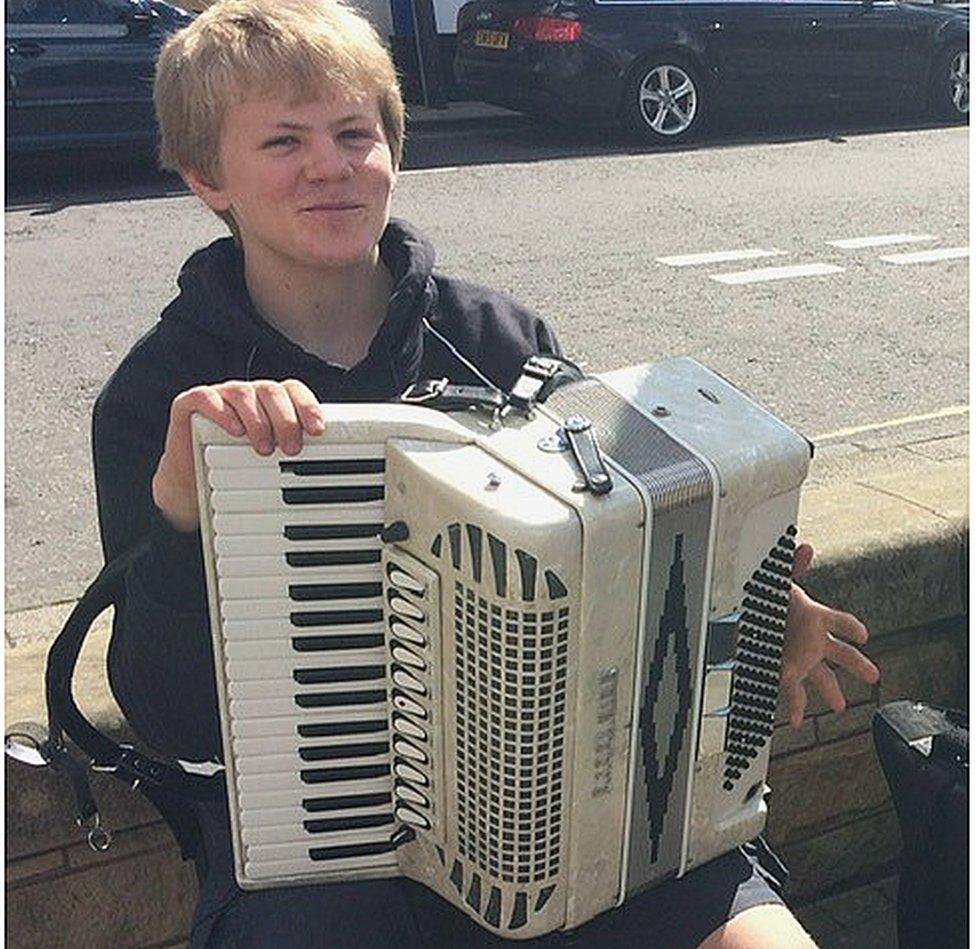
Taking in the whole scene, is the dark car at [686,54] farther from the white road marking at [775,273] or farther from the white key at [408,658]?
the white key at [408,658]

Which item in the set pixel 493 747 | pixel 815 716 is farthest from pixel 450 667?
pixel 815 716

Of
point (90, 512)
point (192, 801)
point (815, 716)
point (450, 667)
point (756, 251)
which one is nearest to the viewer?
point (450, 667)

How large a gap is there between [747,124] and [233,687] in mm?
10236

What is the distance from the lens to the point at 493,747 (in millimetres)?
1536

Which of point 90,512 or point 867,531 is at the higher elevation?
point 867,531

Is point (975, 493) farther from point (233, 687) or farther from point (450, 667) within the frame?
point (233, 687)

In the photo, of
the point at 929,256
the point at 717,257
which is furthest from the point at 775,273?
the point at 929,256

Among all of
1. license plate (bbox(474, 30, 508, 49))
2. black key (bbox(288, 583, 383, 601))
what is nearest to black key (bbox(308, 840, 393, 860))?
black key (bbox(288, 583, 383, 601))

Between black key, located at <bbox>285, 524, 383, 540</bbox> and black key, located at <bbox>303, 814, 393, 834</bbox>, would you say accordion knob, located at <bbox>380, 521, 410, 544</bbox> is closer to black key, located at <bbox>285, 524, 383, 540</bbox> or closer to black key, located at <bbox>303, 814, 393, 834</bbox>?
black key, located at <bbox>285, 524, 383, 540</bbox>

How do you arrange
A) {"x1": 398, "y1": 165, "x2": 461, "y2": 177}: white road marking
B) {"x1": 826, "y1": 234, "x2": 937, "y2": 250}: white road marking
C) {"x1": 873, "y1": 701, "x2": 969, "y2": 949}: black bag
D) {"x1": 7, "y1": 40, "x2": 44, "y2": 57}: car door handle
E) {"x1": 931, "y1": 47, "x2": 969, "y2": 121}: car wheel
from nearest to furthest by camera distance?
{"x1": 873, "y1": 701, "x2": 969, "y2": 949}: black bag → {"x1": 826, "y1": 234, "x2": 937, "y2": 250}: white road marking → {"x1": 7, "y1": 40, "x2": 44, "y2": 57}: car door handle → {"x1": 398, "y1": 165, "x2": 461, "y2": 177}: white road marking → {"x1": 931, "y1": 47, "x2": 969, "y2": 121}: car wheel

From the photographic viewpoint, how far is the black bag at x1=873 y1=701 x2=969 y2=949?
2049 millimetres

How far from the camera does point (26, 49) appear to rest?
8336 millimetres

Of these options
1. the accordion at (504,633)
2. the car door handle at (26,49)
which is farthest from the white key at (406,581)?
the car door handle at (26,49)

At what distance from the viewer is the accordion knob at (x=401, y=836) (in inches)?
A: 66.3
